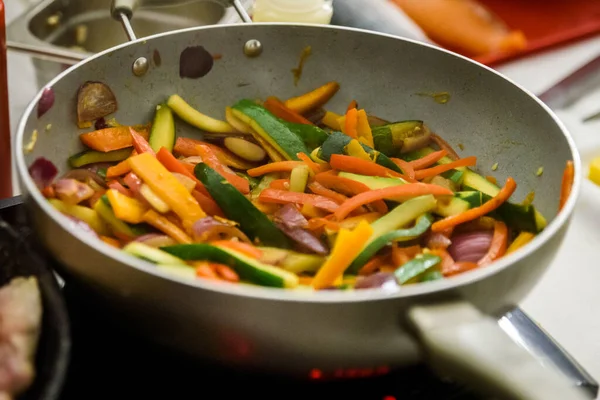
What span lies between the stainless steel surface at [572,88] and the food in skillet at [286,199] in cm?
60

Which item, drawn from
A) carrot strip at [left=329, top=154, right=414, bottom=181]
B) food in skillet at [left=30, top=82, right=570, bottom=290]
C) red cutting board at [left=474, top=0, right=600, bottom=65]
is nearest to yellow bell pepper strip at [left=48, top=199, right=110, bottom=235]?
food in skillet at [left=30, top=82, right=570, bottom=290]

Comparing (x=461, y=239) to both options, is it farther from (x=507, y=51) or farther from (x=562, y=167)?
(x=507, y=51)

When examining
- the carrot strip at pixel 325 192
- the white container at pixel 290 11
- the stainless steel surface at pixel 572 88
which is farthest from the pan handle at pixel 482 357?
the stainless steel surface at pixel 572 88

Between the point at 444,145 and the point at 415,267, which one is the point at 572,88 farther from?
the point at 415,267

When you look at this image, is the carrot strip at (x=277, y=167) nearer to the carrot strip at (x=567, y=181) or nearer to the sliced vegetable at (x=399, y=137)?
the sliced vegetable at (x=399, y=137)

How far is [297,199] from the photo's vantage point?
0.82 metres

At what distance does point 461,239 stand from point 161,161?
0.40 meters

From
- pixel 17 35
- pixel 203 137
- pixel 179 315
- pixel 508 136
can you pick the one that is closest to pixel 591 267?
pixel 508 136

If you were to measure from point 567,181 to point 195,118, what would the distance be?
1.75 ft

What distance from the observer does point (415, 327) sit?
510 mm

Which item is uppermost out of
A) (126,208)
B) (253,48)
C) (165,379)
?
(253,48)

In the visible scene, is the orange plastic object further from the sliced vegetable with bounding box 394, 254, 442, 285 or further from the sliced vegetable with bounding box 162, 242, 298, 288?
the sliced vegetable with bounding box 394, 254, 442, 285

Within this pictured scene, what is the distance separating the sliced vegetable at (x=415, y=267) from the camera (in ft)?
2.14

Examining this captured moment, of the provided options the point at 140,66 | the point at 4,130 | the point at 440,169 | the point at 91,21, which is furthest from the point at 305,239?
the point at 91,21
